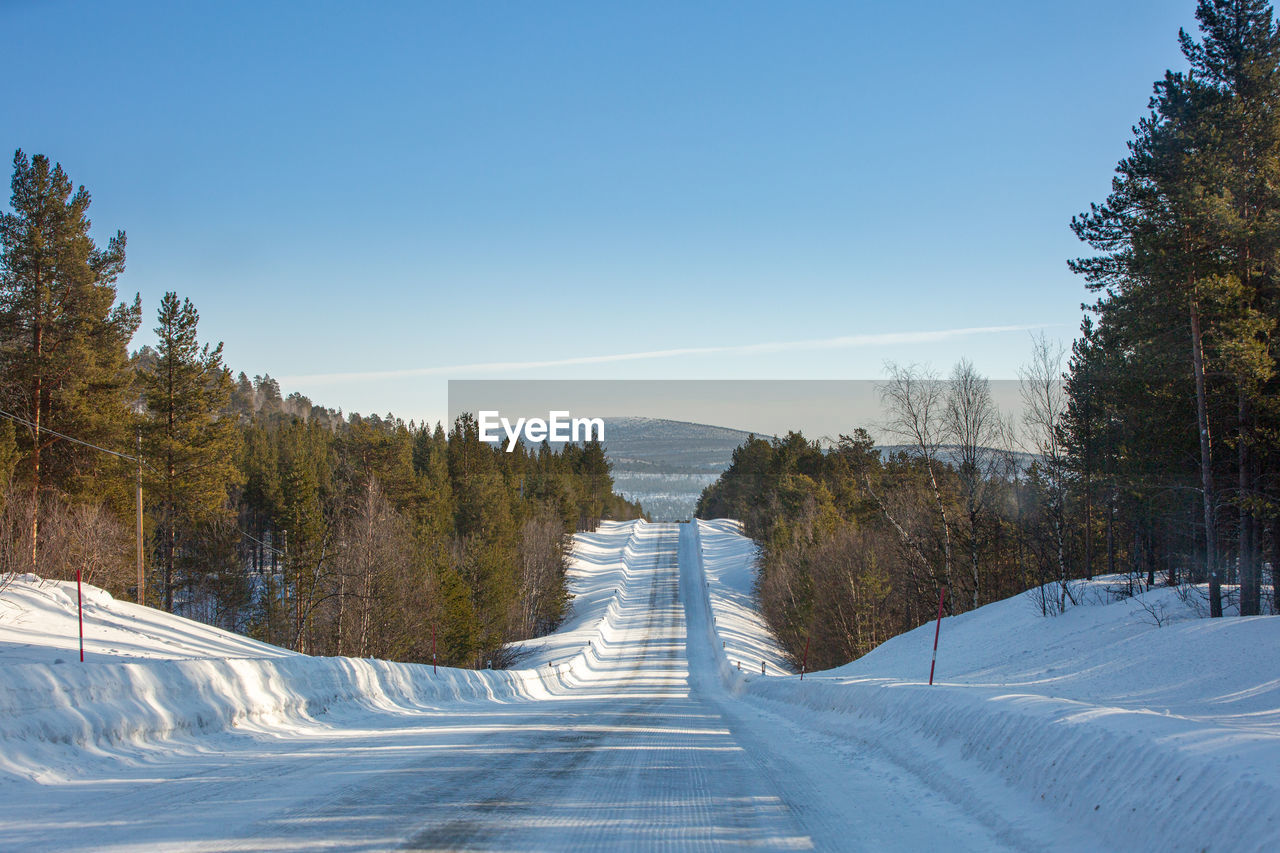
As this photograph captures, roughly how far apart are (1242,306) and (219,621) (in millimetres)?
62364

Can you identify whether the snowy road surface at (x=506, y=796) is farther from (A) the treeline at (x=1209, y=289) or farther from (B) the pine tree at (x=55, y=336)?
(B) the pine tree at (x=55, y=336)

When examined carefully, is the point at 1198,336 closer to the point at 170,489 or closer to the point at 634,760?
the point at 634,760

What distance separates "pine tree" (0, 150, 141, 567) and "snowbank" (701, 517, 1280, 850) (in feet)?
89.3

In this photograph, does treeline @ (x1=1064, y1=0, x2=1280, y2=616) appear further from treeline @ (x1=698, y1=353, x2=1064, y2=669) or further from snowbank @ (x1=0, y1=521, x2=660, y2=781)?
snowbank @ (x1=0, y1=521, x2=660, y2=781)

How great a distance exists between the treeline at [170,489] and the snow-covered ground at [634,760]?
385 inches

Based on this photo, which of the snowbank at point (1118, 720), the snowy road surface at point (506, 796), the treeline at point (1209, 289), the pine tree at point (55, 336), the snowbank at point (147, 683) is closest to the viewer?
the snowbank at point (1118, 720)

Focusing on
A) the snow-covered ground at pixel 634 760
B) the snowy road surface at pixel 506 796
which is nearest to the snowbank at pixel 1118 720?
the snow-covered ground at pixel 634 760

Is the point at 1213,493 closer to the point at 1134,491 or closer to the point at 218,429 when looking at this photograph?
the point at 1134,491

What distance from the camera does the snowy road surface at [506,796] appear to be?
5.15m

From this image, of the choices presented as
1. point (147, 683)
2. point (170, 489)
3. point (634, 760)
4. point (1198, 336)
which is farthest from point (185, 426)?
point (1198, 336)

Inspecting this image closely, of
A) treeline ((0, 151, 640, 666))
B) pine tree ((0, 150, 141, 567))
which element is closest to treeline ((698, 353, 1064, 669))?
treeline ((0, 151, 640, 666))

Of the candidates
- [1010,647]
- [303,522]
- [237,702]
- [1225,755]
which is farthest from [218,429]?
[1225,755]

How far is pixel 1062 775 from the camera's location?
609 centimetres

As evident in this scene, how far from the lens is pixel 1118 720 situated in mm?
6371
